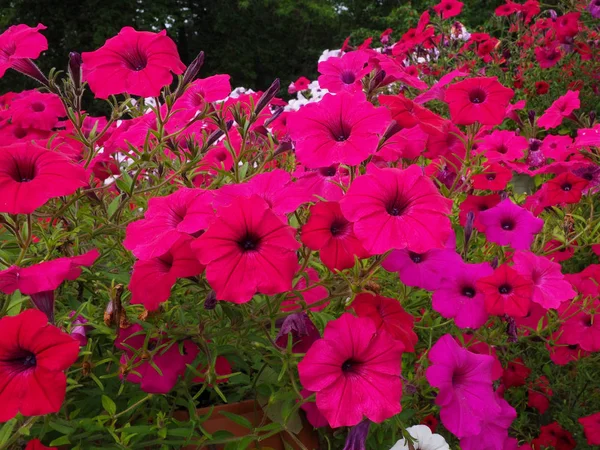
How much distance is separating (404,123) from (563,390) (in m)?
1.47

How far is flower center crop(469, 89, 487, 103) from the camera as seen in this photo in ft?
3.95

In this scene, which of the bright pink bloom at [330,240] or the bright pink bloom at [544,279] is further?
the bright pink bloom at [544,279]

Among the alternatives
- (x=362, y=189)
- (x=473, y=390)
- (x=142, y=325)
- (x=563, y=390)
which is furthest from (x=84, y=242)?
(x=563, y=390)

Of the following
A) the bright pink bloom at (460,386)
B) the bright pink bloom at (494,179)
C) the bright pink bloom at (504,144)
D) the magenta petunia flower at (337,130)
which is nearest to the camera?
the magenta petunia flower at (337,130)

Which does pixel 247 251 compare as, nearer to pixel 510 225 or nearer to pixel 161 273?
pixel 161 273

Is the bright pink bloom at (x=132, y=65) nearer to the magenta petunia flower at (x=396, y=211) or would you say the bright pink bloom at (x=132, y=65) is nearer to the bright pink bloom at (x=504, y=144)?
the magenta petunia flower at (x=396, y=211)

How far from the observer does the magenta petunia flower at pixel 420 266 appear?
96cm

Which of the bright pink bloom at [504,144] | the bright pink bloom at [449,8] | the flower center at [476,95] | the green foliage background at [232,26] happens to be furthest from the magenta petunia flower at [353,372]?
the green foliage background at [232,26]

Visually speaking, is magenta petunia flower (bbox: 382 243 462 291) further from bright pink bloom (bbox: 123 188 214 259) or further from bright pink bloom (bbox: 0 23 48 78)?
bright pink bloom (bbox: 0 23 48 78)

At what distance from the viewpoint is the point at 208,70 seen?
1484 cm

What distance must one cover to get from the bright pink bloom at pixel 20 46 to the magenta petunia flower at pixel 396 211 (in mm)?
663

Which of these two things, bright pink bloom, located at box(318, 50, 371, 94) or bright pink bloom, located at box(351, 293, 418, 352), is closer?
bright pink bloom, located at box(351, 293, 418, 352)

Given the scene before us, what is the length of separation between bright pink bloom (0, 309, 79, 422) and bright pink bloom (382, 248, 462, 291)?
50cm

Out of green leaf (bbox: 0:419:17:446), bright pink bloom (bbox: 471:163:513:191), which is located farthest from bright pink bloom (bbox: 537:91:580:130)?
green leaf (bbox: 0:419:17:446)
